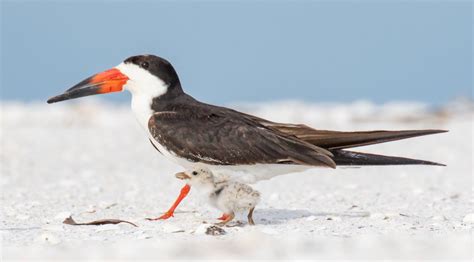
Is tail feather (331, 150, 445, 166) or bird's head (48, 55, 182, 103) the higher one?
bird's head (48, 55, 182, 103)

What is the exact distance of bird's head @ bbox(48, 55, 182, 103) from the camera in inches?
258

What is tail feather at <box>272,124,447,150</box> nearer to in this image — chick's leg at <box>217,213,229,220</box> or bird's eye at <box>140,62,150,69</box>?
chick's leg at <box>217,213,229,220</box>

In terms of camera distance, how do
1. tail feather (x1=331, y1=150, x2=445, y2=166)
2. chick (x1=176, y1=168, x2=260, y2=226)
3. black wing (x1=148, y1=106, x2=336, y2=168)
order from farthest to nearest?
tail feather (x1=331, y1=150, x2=445, y2=166) < black wing (x1=148, y1=106, x2=336, y2=168) < chick (x1=176, y1=168, x2=260, y2=226)

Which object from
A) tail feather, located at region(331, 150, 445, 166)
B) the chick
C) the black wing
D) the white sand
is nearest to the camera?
the white sand

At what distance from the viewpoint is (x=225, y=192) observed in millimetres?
6031

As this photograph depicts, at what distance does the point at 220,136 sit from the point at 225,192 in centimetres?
45

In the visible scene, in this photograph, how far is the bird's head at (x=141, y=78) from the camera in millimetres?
6555

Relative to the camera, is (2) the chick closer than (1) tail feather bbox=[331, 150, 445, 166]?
Yes

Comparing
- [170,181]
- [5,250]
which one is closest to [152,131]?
[5,250]

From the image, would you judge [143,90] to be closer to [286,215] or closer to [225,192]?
[225,192]

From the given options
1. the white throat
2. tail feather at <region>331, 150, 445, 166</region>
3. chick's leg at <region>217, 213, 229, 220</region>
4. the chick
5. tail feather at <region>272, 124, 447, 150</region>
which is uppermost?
the white throat

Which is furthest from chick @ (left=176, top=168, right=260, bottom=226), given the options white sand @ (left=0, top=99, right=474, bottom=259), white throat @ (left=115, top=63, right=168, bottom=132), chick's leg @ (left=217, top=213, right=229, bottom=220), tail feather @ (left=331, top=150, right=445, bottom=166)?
tail feather @ (left=331, top=150, right=445, bottom=166)

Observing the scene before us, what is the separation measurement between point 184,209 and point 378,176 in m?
3.99

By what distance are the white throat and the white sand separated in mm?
817
